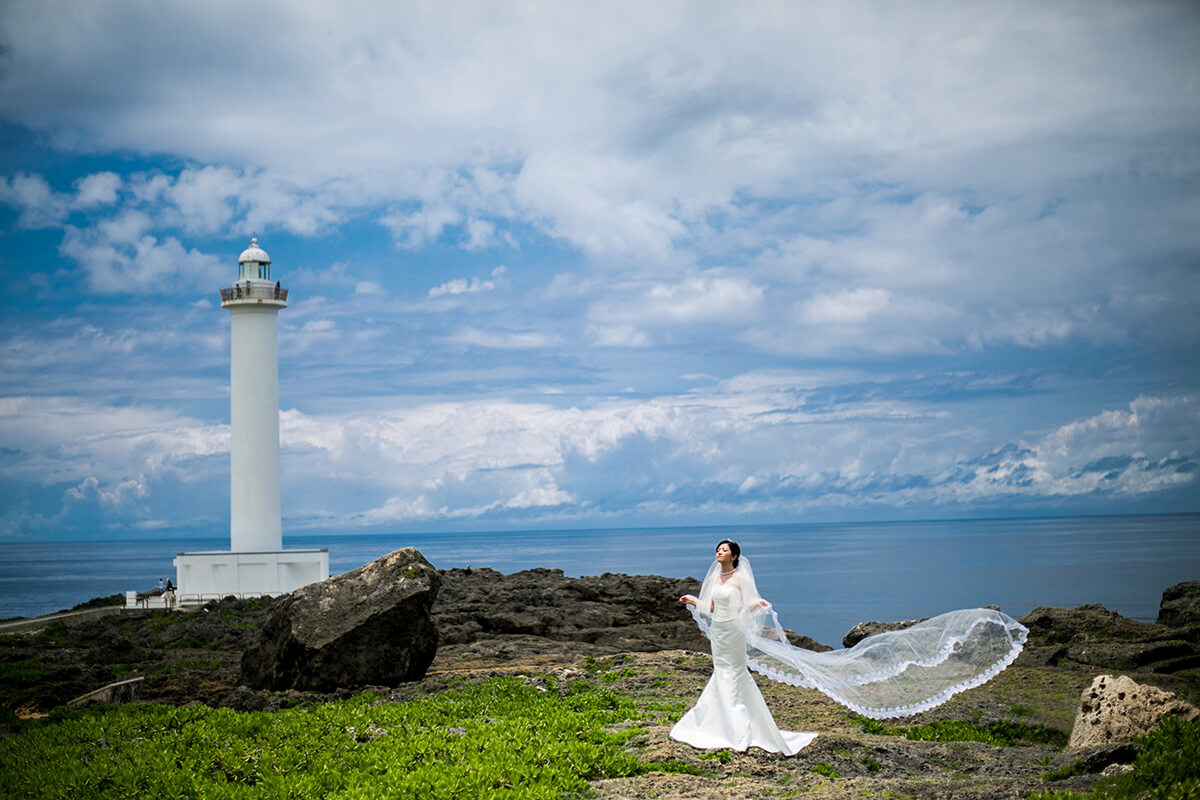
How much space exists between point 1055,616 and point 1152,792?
15.1 meters

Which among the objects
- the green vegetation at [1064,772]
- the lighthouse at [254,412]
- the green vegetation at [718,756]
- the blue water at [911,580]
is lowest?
the blue water at [911,580]

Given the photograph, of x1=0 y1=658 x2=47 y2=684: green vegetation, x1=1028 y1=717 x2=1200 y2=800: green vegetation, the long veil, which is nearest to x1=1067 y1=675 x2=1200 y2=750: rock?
the long veil

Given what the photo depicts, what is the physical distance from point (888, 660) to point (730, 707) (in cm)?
239

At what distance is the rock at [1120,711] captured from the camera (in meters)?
11.0

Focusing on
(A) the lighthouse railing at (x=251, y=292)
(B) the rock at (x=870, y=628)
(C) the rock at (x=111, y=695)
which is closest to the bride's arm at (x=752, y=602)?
(B) the rock at (x=870, y=628)

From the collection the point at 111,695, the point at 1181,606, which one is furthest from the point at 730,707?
the point at 1181,606

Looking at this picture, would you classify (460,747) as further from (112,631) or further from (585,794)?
(112,631)

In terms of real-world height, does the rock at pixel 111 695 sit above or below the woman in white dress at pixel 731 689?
below

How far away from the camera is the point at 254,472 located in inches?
1529

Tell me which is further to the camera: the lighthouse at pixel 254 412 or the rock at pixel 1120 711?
the lighthouse at pixel 254 412

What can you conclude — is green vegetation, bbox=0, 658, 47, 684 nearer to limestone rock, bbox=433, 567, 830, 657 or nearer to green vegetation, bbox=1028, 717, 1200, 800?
limestone rock, bbox=433, 567, 830, 657

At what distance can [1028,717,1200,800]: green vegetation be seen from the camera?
7.48m

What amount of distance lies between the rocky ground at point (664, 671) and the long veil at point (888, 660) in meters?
0.59

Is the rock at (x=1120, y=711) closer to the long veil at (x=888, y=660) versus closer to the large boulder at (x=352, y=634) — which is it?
the long veil at (x=888, y=660)
